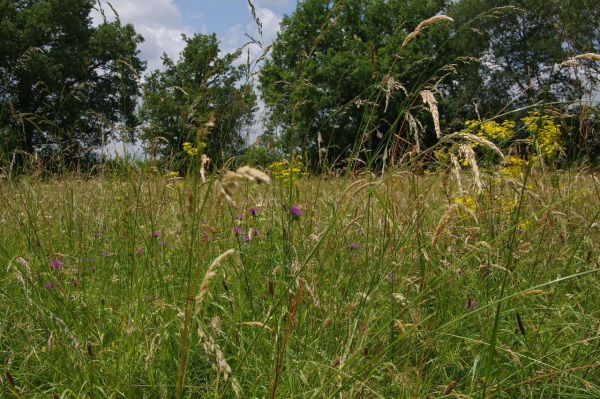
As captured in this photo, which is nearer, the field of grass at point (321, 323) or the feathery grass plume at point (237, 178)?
the feathery grass plume at point (237, 178)

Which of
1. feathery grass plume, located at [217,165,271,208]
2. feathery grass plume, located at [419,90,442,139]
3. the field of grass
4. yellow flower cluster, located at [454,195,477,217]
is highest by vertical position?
feathery grass plume, located at [419,90,442,139]

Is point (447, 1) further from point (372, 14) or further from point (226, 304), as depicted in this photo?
point (226, 304)

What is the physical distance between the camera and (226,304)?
6.30 feet

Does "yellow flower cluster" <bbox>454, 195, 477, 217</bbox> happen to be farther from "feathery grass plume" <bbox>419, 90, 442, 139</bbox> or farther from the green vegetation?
"feathery grass plume" <bbox>419, 90, 442, 139</bbox>

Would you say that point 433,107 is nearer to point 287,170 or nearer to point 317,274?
point 317,274

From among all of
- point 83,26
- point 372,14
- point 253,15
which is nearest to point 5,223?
point 253,15

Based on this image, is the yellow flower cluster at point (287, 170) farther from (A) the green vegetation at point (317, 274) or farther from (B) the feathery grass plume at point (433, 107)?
(B) the feathery grass plume at point (433, 107)

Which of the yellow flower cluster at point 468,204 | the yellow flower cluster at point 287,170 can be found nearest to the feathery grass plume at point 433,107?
the yellow flower cluster at point 287,170

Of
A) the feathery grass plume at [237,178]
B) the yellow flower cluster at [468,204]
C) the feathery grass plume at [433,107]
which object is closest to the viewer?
the feathery grass plume at [237,178]

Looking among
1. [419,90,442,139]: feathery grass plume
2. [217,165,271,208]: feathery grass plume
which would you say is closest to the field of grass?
[419,90,442,139]: feathery grass plume

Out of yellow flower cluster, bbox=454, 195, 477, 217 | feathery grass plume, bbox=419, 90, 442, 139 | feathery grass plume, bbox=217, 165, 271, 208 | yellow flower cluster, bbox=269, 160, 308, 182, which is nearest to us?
feathery grass plume, bbox=217, 165, 271, 208

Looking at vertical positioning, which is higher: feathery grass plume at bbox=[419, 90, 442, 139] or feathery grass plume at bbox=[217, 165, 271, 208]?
feathery grass plume at bbox=[419, 90, 442, 139]

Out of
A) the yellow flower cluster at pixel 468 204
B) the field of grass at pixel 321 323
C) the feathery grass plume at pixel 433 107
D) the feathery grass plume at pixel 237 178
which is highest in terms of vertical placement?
the feathery grass plume at pixel 433 107

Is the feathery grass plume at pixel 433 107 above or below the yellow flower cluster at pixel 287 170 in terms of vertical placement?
above
